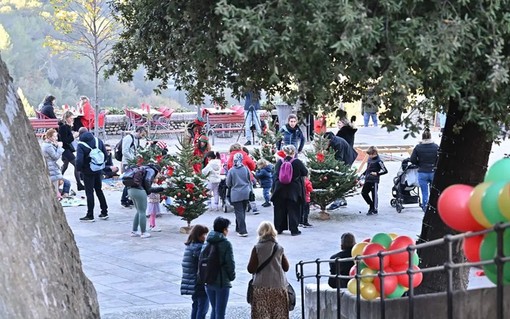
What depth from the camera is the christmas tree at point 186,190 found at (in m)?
16.9

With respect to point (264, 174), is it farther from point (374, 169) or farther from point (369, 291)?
point (369, 291)

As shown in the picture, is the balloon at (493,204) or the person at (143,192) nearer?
the balloon at (493,204)

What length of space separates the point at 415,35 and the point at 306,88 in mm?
921

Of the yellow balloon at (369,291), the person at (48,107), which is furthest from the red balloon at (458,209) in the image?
the person at (48,107)

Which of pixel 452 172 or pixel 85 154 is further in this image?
pixel 85 154

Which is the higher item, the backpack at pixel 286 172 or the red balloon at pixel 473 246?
the red balloon at pixel 473 246

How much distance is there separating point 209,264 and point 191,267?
48cm

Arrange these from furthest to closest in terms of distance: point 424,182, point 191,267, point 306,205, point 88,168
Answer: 1. point 424,182
2. point 88,168
3. point 306,205
4. point 191,267

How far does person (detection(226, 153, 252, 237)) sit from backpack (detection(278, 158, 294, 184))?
638 millimetres

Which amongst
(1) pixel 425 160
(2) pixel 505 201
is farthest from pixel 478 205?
(1) pixel 425 160

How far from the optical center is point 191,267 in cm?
1168

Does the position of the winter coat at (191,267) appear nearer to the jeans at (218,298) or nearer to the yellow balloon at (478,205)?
the jeans at (218,298)

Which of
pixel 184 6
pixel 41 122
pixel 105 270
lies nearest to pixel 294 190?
pixel 105 270

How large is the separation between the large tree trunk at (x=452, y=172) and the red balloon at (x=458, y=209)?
3.89 m
